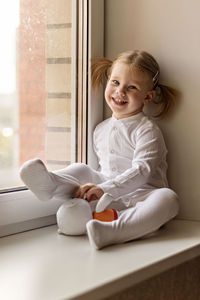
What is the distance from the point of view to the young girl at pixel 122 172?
50.0 inches

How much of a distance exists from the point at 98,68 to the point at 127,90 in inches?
6.3

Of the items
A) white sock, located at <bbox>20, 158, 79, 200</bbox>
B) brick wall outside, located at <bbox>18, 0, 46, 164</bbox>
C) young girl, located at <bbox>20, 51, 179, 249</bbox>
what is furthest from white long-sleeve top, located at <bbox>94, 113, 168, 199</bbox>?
brick wall outside, located at <bbox>18, 0, 46, 164</bbox>

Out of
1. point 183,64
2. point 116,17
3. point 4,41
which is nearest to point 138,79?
point 183,64

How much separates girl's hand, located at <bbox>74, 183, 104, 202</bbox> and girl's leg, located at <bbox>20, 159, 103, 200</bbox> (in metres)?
0.04

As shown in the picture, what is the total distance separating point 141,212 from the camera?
129 centimetres

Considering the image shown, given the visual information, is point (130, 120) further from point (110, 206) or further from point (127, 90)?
point (110, 206)

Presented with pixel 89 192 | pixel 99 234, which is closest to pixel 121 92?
pixel 89 192

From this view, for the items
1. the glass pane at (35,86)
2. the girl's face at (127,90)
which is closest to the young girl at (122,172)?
the girl's face at (127,90)

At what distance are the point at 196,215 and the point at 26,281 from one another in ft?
2.44

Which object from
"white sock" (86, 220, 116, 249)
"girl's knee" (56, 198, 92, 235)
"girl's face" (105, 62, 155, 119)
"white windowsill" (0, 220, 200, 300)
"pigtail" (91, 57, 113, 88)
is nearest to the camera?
"white windowsill" (0, 220, 200, 300)

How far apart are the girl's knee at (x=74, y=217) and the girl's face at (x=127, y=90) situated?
371 millimetres

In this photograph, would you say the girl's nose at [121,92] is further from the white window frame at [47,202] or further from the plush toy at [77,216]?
the plush toy at [77,216]

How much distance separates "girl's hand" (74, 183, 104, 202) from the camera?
134 centimetres

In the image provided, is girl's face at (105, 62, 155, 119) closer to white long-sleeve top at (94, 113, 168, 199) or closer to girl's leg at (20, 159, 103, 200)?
white long-sleeve top at (94, 113, 168, 199)
